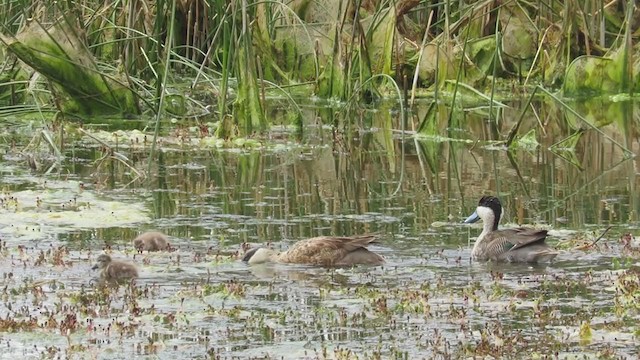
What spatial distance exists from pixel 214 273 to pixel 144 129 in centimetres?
720

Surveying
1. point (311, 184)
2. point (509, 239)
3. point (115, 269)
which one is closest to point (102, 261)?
point (115, 269)

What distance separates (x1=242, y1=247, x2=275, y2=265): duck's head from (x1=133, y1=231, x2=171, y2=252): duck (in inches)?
25.6

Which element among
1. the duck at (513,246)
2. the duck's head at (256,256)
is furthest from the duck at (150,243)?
the duck at (513,246)

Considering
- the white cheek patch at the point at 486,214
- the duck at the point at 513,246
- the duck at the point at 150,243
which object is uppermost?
the white cheek patch at the point at 486,214

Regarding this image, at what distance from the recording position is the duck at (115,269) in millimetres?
9531

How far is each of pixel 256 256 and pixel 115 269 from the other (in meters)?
1.05

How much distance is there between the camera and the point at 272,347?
7.84 meters

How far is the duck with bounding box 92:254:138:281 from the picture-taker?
31.3 feet

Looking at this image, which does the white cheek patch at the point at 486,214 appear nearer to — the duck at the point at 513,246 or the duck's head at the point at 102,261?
the duck at the point at 513,246

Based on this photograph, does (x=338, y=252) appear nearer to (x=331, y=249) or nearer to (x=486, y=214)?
(x=331, y=249)

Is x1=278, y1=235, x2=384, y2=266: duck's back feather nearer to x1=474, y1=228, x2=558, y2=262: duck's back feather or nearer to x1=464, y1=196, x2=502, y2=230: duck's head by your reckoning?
x1=474, y1=228, x2=558, y2=262: duck's back feather

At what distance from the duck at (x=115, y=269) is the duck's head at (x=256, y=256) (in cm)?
82

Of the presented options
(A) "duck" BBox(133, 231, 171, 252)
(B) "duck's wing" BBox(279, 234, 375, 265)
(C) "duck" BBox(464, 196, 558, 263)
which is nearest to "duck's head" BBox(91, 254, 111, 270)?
(A) "duck" BBox(133, 231, 171, 252)

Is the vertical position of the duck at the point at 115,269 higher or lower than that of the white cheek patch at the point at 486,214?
lower
